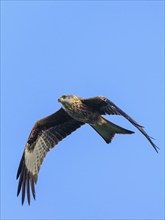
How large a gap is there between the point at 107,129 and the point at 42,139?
5.81ft

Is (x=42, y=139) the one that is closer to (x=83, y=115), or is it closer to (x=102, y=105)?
(x=83, y=115)

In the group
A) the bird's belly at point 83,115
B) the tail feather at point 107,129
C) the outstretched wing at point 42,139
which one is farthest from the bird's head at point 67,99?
the outstretched wing at point 42,139

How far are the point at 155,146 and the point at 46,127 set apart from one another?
4.04 meters

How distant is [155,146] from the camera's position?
395 inches

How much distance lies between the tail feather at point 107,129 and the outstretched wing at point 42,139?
3.28ft

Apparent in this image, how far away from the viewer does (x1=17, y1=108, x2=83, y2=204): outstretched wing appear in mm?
13422

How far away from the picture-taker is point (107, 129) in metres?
12.4

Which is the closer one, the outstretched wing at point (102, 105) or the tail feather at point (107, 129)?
the outstretched wing at point (102, 105)

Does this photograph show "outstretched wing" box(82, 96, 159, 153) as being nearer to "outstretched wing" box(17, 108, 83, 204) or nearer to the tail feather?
the tail feather

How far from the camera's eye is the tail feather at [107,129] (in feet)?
40.1

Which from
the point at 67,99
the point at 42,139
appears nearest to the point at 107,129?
the point at 67,99

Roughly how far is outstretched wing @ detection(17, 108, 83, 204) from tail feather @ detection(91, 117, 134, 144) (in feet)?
3.28

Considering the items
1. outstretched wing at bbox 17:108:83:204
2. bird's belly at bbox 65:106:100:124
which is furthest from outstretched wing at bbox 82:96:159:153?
outstretched wing at bbox 17:108:83:204

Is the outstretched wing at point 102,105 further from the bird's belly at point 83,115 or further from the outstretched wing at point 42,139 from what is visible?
the outstretched wing at point 42,139
